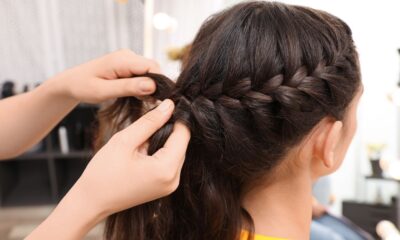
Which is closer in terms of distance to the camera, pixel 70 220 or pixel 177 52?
pixel 70 220

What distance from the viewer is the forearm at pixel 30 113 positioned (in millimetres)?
914

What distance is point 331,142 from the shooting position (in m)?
0.77

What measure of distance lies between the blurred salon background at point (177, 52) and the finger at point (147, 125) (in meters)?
0.29

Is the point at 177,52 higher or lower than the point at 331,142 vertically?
lower

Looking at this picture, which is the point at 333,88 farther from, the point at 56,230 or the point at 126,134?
the point at 56,230

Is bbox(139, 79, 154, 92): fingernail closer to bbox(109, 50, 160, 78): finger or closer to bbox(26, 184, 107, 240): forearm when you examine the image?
bbox(109, 50, 160, 78): finger

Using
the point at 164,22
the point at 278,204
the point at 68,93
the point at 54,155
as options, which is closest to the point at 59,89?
the point at 68,93

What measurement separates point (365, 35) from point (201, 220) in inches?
41.6

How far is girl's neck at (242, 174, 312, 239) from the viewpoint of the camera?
2.72ft

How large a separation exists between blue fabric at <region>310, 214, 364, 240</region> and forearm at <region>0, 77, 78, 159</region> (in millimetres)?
838

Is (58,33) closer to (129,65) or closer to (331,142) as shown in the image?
(129,65)

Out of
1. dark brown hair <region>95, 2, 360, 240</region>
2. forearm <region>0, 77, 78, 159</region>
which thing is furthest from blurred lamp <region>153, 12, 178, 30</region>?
dark brown hair <region>95, 2, 360, 240</region>

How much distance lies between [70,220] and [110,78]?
14.4 inches

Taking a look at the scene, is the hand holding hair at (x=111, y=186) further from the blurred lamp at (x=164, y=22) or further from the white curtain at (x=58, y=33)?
the blurred lamp at (x=164, y=22)
